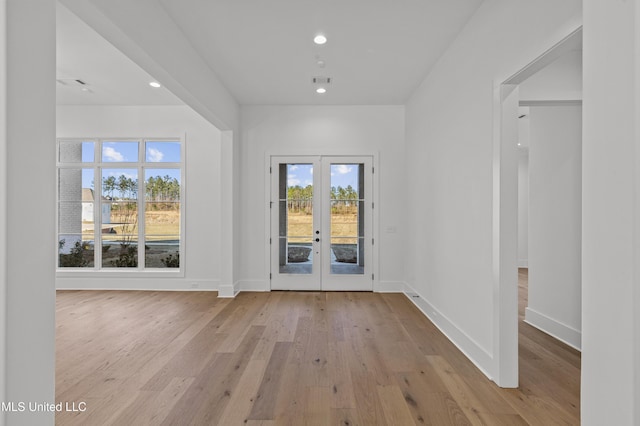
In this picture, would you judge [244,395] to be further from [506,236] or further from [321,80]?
[321,80]

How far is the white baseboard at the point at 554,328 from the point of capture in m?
3.02

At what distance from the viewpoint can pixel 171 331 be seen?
136 inches

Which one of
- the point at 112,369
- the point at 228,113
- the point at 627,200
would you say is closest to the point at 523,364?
the point at 627,200

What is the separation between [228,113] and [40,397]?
4.00 m

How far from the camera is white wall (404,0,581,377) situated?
2.15 metres

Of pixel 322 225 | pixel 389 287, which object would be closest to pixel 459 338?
pixel 389 287

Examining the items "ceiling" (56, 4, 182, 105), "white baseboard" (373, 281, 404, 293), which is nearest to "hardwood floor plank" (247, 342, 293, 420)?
"white baseboard" (373, 281, 404, 293)

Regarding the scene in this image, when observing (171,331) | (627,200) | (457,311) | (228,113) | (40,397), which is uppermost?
(228,113)

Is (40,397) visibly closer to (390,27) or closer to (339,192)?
(390,27)

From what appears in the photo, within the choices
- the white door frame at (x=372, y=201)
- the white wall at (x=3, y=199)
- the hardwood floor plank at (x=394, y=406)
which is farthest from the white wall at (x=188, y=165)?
the white wall at (x=3, y=199)

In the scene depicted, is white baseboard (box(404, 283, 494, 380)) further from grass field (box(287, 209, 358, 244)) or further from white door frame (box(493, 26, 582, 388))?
grass field (box(287, 209, 358, 244))

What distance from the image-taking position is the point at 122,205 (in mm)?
5355

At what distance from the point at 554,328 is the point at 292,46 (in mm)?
4010

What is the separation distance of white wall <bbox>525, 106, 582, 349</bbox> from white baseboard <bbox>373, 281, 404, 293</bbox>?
5.95 feet
